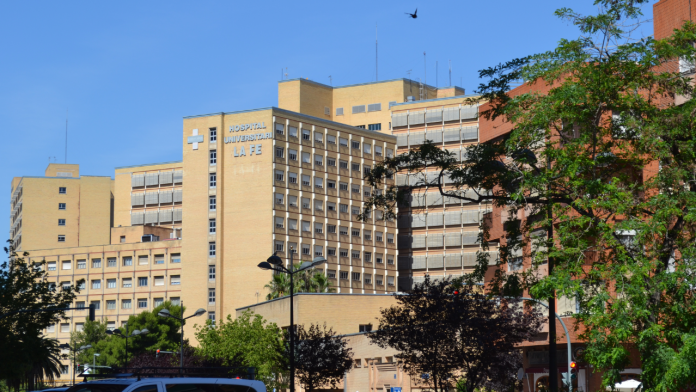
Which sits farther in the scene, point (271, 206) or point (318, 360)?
point (271, 206)

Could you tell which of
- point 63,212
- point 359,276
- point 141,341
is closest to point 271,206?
point 359,276

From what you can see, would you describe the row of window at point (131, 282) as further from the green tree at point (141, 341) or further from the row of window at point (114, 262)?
the green tree at point (141, 341)

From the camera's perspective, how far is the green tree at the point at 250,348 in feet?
225

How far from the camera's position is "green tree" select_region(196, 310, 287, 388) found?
68688 mm

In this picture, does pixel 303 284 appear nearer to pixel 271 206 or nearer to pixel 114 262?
pixel 271 206

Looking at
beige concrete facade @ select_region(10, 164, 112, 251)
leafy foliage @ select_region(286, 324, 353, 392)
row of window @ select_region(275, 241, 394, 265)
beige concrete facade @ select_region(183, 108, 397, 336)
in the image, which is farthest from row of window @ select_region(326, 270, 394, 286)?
leafy foliage @ select_region(286, 324, 353, 392)

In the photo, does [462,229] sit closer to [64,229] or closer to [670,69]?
[64,229]

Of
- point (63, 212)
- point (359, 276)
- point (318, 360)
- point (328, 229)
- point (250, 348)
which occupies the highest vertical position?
point (63, 212)

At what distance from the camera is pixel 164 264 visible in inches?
4931

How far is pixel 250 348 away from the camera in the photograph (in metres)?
69.7

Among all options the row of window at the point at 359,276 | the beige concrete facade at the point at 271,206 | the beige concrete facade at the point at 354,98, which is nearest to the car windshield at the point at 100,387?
the beige concrete facade at the point at 271,206

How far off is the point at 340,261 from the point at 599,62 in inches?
3650

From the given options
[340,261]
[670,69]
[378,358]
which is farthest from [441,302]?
[340,261]

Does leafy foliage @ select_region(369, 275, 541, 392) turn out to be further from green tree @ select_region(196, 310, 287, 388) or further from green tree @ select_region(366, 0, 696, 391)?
green tree @ select_region(196, 310, 287, 388)
